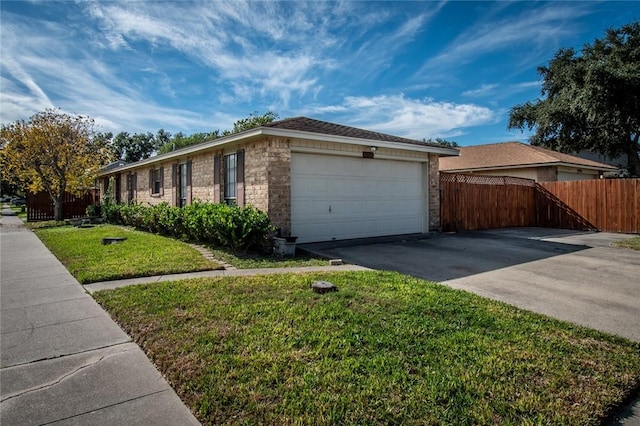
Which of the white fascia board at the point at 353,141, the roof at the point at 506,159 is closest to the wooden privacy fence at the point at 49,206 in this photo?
the white fascia board at the point at 353,141

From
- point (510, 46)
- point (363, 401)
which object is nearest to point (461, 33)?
point (510, 46)

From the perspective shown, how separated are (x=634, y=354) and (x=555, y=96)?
20558 mm

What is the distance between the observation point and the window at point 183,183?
536 inches

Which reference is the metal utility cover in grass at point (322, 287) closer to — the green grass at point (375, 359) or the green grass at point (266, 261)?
the green grass at point (375, 359)

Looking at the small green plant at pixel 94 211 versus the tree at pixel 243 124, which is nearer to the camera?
the small green plant at pixel 94 211

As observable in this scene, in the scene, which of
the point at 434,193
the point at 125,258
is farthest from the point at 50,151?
the point at 434,193

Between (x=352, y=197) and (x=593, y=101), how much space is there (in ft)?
45.5

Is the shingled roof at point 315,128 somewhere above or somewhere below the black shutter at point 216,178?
above

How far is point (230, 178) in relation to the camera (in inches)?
420

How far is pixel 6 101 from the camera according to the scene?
521 inches

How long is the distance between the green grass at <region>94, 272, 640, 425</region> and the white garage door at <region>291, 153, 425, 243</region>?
192 inches

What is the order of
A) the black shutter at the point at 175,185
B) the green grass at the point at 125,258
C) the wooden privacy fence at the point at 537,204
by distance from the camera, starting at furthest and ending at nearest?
the black shutter at the point at 175,185
the wooden privacy fence at the point at 537,204
the green grass at the point at 125,258

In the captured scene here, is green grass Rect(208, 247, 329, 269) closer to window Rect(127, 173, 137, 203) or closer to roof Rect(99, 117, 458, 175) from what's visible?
roof Rect(99, 117, 458, 175)

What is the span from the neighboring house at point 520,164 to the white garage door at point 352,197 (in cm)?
989
